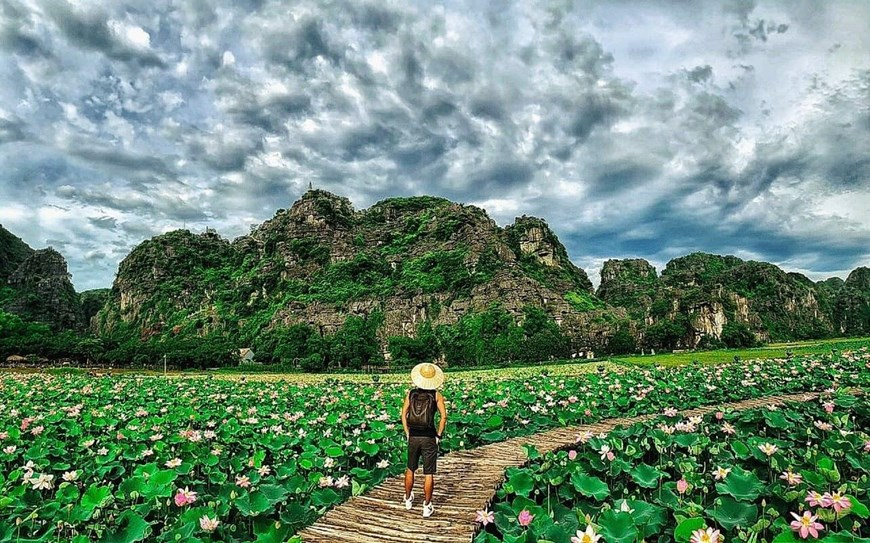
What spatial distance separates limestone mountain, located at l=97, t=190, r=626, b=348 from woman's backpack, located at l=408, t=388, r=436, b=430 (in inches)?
2282

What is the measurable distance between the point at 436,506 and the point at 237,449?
11.5 feet

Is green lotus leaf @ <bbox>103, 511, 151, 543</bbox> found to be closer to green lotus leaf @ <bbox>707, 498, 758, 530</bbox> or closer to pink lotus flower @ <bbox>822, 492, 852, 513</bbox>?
green lotus leaf @ <bbox>707, 498, 758, 530</bbox>

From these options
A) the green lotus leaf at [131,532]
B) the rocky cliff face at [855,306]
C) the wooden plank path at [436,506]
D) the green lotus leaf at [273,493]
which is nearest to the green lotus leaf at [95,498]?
the green lotus leaf at [131,532]

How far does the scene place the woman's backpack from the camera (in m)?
5.34

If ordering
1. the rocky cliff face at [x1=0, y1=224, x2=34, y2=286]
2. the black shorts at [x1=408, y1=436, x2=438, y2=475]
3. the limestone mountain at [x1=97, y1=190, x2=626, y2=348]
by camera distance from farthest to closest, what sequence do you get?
the rocky cliff face at [x1=0, y1=224, x2=34, y2=286] → the limestone mountain at [x1=97, y1=190, x2=626, y2=348] → the black shorts at [x1=408, y1=436, x2=438, y2=475]

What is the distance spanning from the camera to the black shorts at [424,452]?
203 inches

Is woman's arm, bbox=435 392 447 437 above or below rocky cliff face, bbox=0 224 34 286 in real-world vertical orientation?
below

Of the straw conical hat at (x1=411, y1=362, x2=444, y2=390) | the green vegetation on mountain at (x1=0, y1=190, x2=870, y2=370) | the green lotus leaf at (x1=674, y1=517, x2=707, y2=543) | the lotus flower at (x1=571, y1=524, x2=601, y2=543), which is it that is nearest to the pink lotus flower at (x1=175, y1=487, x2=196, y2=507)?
the straw conical hat at (x1=411, y1=362, x2=444, y2=390)

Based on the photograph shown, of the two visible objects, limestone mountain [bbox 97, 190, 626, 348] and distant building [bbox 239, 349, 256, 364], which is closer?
distant building [bbox 239, 349, 256, 364]

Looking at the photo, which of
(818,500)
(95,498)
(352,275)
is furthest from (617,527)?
(352,275)

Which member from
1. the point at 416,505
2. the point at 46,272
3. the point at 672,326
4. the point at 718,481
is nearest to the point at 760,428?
the point at 718,481

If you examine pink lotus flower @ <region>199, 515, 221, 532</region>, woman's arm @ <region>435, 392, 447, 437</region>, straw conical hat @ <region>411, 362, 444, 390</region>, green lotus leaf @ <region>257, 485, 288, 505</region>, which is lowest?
pink lotus flower @ <region>199, 515, 221, 532</region>

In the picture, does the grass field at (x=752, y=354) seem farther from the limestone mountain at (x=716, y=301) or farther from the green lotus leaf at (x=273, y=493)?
the limestone mountain at (x=716, y=301)

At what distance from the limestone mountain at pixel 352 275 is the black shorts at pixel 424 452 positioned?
58.1 meters
